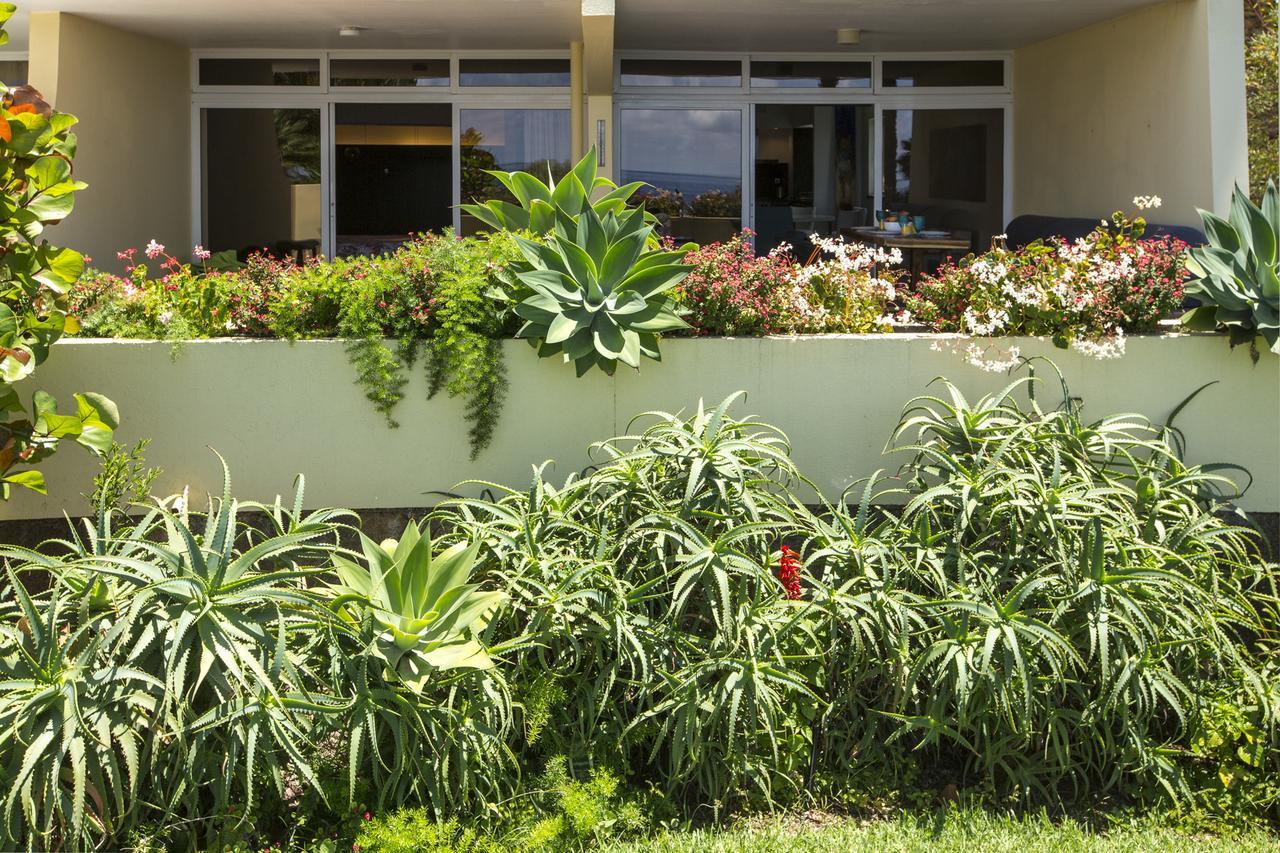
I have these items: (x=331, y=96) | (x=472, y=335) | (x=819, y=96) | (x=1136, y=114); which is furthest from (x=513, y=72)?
(x=472, y=335)

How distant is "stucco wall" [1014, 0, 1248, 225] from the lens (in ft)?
25.7

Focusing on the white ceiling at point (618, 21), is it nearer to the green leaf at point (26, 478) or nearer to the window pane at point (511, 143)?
the window pane at point (511, 143)

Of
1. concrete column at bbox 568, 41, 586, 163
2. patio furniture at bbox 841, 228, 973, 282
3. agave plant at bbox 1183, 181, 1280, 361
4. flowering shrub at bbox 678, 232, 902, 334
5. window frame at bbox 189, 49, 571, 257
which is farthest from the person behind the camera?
window frame at bbox 189, 49, 571, 257

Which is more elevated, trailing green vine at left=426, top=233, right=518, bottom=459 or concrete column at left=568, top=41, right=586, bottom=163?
concrete column at left=568, top=41, right=586, bottom=163

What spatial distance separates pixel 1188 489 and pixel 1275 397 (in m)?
0.90

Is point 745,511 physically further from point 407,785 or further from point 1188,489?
point 1188,489

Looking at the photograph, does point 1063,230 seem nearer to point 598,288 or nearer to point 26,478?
point 598,288

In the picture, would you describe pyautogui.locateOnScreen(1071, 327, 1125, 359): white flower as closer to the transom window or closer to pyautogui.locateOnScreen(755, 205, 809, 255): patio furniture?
pyautogui.locateOnScreen(755, 205, 809, 255): patio furniture

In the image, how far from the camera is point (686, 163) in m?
11.6

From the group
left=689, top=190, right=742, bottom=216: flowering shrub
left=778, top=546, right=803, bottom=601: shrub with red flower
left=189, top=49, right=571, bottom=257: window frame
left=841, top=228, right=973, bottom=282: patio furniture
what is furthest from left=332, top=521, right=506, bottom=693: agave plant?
left=689, top=190, right=742, bottom=216: flowering shrub

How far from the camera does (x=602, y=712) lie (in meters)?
3.86

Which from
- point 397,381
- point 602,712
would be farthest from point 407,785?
point 397,381

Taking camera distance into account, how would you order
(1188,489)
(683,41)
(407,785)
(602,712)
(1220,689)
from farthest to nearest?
1. (683,41)
2. (1188,489)
3. (1220,689)
4. (602,712)
5. (407,785)

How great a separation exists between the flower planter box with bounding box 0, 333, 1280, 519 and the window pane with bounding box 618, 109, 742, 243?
21.8 ft
